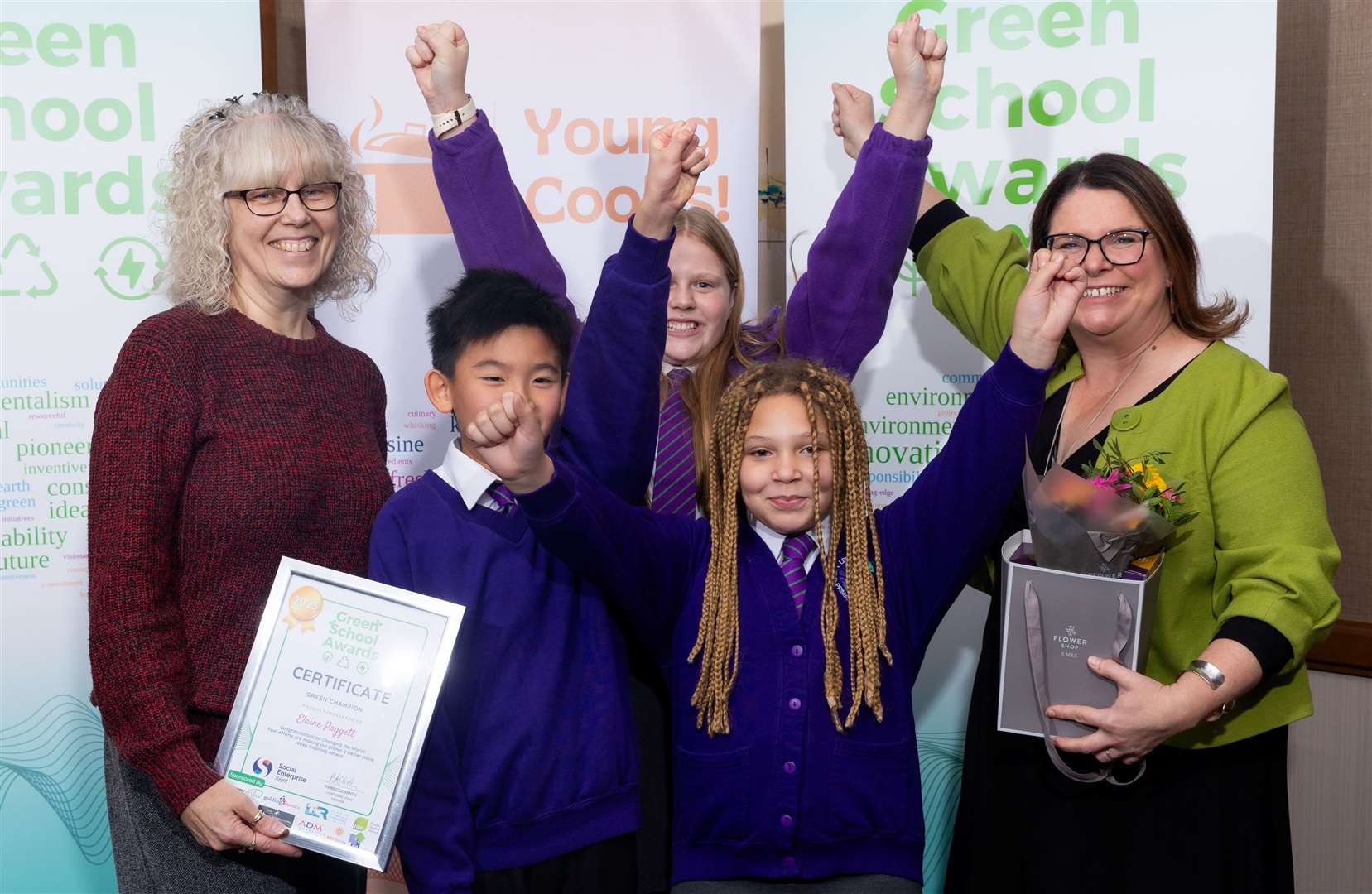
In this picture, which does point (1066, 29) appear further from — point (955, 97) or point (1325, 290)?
point (1325, 290)

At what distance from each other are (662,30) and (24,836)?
280 cm

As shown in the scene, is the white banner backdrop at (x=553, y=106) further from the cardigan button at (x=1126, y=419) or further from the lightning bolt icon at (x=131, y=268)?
the cardigan button at (x=1126, y=419)

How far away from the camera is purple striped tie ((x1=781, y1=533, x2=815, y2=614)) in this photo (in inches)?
77.7

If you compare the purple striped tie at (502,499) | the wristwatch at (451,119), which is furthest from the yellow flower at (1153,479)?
the wristwatch at (451,119)

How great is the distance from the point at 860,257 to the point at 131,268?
2.04 m

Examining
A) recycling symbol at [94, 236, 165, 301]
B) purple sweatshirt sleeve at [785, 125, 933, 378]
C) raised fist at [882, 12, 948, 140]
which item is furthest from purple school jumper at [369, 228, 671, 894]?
recycling symbol at [94, 236, 165, 301]

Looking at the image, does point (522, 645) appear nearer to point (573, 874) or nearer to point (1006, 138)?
point (573, 874)

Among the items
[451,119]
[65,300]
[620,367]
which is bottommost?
[620,367]

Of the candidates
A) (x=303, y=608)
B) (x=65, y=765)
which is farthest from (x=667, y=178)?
(x=65, y=765)

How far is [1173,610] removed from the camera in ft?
6.81

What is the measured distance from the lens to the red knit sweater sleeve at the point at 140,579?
1839 millimetres

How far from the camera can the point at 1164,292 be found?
218 cm

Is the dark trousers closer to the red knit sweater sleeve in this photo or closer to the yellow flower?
the red knit sweater sleeve

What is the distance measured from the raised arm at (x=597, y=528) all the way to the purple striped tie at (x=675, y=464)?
31 cm
